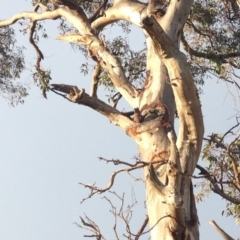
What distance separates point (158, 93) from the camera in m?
4.84

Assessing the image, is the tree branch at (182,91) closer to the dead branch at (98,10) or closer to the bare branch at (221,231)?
the bare branch at (221,231)

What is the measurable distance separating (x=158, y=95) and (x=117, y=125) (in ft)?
1.36

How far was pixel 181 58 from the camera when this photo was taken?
3.61m

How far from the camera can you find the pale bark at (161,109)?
356 centimetres

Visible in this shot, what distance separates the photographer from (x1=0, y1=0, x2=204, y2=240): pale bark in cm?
356

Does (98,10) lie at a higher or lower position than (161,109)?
higher

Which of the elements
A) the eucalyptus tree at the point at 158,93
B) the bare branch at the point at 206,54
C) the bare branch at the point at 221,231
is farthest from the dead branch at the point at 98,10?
the bare branch at the point at 221,231

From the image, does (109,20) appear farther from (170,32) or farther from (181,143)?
(181,143)

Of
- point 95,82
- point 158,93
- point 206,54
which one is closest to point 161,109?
point 158,93

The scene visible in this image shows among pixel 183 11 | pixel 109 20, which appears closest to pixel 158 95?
pixel 183 11

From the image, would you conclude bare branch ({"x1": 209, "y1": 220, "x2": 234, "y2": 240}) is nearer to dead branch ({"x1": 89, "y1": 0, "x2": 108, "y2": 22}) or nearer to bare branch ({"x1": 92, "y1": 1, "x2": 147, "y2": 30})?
bare branch ({"x1": 92, "y1": 1, "x2": 147, "y2": 30})

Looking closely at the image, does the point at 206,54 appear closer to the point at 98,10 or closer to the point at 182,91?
the point at 98,10

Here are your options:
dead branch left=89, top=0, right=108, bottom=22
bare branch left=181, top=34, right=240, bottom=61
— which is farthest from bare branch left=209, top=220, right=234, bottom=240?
bare branch left=181, top=34, right=240, bottom=61

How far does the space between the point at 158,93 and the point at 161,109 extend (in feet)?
0.64
